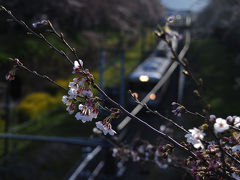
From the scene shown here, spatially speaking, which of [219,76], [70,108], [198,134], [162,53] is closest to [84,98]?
[70,108]

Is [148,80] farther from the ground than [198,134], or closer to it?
farther from the ground

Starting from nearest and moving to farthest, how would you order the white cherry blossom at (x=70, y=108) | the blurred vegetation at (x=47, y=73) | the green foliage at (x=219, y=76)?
the white cherry blossom at (x=70, y=108) → the blurred vegetation at (x=47, y=73) → the green foliage at (x=219, y=76)

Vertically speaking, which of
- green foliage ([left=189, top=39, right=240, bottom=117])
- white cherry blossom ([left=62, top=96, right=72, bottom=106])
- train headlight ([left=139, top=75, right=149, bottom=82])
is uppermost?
green foliage ([left=189, top=39, right=240, bottom=117])

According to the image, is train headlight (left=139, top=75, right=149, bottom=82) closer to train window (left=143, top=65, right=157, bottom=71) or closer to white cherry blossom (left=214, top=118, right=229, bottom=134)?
train window (left=143, top=65, right=157, bottom=71)

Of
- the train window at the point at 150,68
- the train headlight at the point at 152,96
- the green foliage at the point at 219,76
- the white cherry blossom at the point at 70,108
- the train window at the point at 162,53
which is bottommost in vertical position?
the white cherry blossom at the point at 70,108

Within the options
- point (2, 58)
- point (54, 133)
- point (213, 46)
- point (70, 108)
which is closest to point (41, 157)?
point (54, 133)

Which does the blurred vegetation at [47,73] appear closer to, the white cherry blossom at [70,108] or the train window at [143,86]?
the train window at [143,86]

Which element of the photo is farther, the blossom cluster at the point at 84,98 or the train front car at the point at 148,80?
the train front car at the point at 148,80

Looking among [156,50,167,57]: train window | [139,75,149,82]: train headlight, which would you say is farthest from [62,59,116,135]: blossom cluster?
[156,50,167,57]: train window

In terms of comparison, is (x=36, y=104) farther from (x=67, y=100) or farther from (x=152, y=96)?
(x=67, y=100)

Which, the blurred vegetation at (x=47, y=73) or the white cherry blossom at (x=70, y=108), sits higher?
the blurred vegetation at (x=47, y=73)

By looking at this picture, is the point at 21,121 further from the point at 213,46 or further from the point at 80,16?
the point at 213,46

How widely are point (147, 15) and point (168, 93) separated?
86.1ft

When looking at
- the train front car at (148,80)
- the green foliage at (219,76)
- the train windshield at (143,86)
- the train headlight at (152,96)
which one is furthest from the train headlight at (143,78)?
the green foliage at (219,76)
